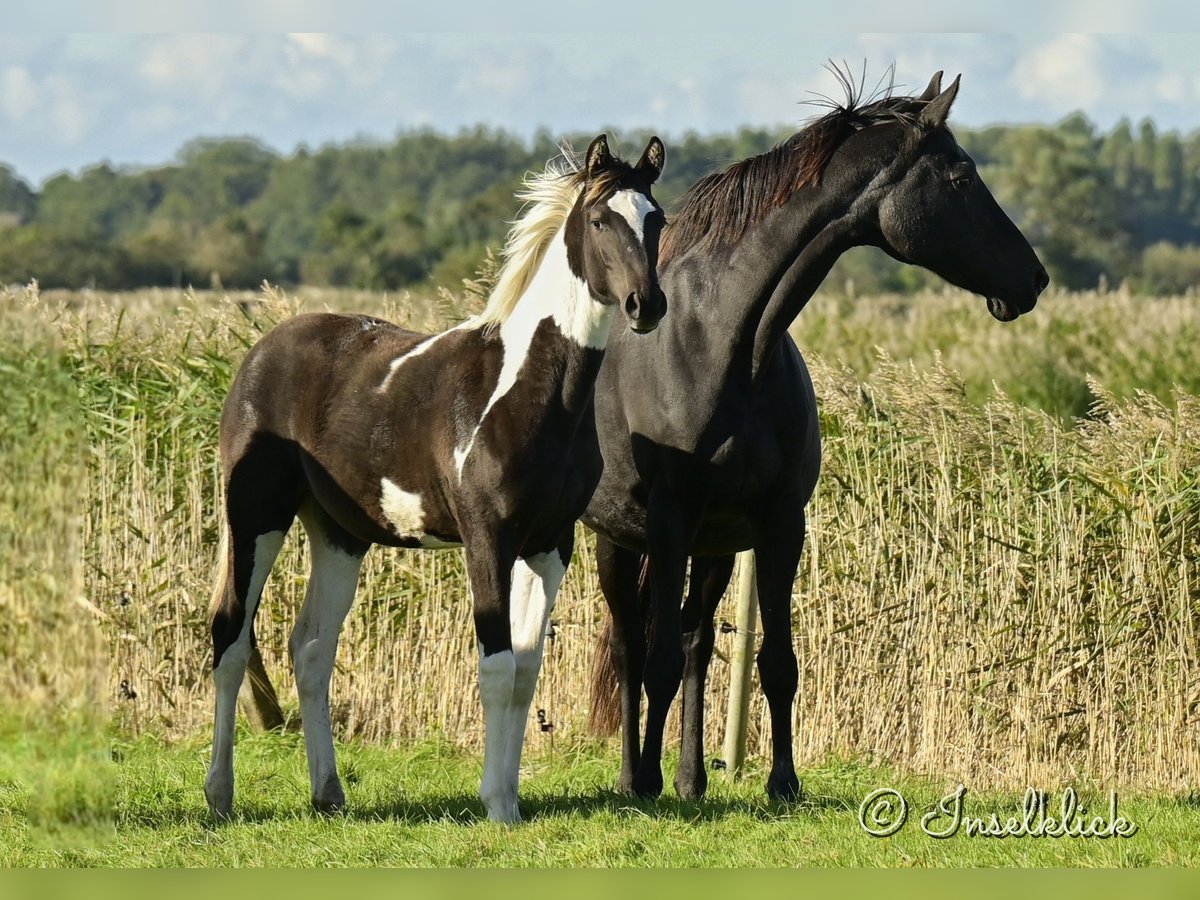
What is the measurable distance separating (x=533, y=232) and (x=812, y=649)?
3244 millimetres

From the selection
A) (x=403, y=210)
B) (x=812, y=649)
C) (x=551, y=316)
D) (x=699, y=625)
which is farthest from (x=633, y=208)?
(x=403, y=210)

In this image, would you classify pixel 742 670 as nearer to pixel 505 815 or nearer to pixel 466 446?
pixel 505 815

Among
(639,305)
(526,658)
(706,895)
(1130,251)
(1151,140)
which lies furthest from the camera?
(1151,140)

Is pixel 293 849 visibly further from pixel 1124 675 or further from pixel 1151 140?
pixel 1151 140

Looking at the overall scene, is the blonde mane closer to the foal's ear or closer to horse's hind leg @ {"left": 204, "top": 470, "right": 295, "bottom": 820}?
the foal's ear

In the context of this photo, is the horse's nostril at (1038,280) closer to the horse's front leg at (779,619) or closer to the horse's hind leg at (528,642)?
the horse's front leg at (779,619)

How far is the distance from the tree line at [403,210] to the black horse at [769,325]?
31.9 metres

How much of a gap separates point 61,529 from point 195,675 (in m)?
4.37

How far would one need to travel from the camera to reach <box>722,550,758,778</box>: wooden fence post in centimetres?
745

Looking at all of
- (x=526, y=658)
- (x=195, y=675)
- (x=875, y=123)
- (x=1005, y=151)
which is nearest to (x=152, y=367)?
(x=195, y=675)

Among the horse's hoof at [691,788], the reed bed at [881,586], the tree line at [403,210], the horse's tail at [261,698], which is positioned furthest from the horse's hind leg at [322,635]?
the tree line at [403,210]

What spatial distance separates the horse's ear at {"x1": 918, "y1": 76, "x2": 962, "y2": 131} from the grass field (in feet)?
6.84

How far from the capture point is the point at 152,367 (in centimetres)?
905

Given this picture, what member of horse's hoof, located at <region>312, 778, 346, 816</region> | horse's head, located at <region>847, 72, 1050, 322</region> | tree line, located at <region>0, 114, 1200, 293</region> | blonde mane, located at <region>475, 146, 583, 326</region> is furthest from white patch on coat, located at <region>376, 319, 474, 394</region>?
tree line, located at <region>0, 114, 1200, 293</region>
